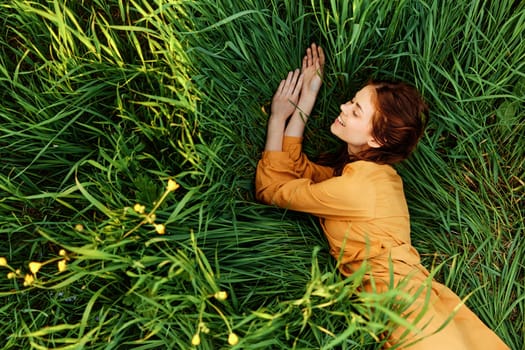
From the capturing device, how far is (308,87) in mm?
1843

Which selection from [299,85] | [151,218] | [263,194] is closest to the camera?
[151,218]

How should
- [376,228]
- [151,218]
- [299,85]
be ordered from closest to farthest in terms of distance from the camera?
[151,218]
[376,228]
[299,85]

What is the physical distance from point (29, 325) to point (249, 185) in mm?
889

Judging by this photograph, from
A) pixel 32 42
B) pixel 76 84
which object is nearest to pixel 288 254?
pixel 76 84

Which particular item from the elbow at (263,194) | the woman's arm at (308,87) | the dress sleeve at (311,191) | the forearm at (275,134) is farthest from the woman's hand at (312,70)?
the elbow at (263,194)

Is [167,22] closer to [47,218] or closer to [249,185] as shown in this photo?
[249,185]

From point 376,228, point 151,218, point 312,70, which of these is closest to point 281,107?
point 312,70

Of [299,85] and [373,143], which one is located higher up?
[299,85]

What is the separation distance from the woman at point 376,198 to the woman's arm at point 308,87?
0.12ft

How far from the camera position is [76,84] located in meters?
1.68

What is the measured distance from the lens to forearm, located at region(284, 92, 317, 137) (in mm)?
1834

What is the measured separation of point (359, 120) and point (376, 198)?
30cm

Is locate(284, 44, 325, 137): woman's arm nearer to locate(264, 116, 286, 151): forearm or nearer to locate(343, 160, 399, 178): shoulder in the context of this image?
locate(264, 116, 286, 151): forearm

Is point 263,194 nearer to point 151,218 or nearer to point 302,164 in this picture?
point 302,164
